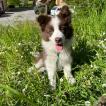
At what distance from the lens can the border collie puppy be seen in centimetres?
563

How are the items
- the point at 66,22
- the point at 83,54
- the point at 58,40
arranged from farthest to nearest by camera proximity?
the point at 83,54, the point at 66,22, the point at 58,40

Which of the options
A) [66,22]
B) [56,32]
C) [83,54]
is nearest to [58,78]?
[56,32]

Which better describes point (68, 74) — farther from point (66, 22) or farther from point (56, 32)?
point (66, 22)

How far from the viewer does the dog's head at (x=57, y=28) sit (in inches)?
218

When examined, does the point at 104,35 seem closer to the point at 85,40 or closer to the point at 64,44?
the point at 85,40

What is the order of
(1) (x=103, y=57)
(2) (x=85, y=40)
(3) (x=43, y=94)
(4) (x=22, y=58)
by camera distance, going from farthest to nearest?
1. (2) (x=85, y=40)
2. (4) (x=22, y=58)
3. (1) (x=103, y=57)
4. (3) (x=43, y=94)

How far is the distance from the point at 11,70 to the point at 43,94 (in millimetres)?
1145

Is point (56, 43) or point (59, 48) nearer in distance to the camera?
point (56, 43)

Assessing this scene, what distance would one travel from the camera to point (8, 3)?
109 ft

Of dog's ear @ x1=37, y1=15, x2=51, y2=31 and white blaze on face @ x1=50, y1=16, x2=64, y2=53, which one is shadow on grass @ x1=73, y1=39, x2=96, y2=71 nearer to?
white blaze on face @ x1=50, y1=16, x2=64, y2=53

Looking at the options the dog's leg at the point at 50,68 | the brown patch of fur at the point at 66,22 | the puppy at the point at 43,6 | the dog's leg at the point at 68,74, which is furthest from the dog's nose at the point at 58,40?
the puppy at the point at 43,6

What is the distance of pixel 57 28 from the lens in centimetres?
562

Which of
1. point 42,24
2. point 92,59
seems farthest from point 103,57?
point 42,24

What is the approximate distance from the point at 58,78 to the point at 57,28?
626 millimetres
